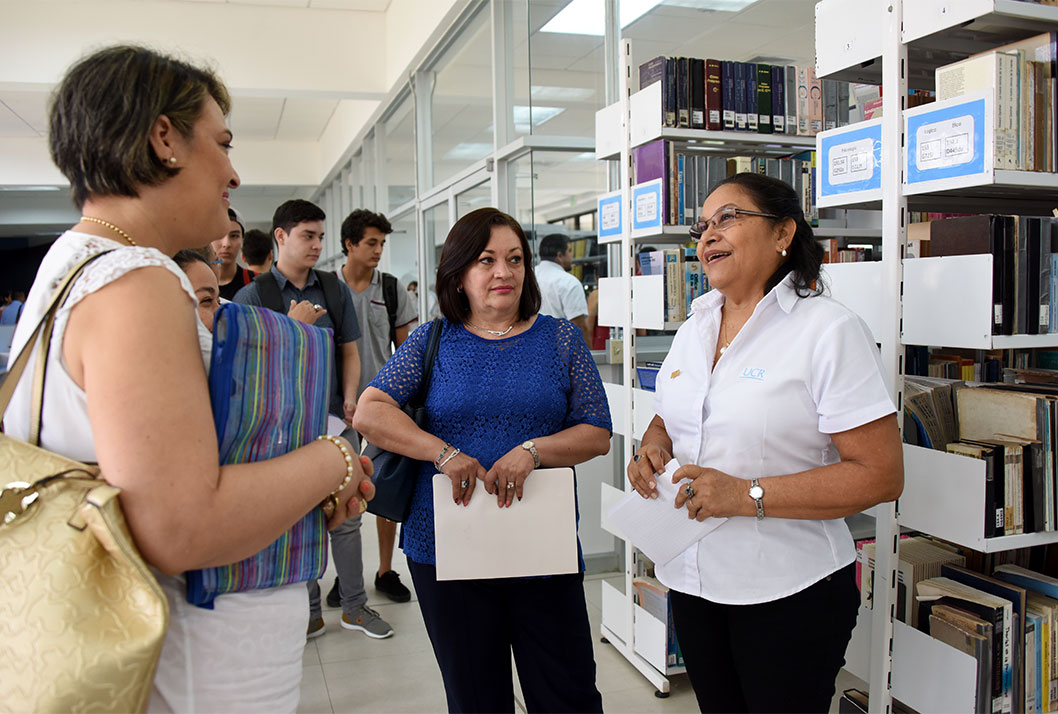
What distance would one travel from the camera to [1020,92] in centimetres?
186

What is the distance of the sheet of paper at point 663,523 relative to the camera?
1.67 metres

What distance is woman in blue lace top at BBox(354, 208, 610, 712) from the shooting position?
1.84 metres

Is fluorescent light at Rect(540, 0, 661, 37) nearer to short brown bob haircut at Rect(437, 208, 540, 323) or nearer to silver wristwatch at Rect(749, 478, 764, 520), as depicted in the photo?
short brown bob haircut at Rect(437, 208, 540, 323)

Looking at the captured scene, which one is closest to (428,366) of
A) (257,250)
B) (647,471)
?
(647,471)

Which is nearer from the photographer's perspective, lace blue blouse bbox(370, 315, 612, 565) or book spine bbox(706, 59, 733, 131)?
lace blue blouse bbox(370, 315, 612, 565)

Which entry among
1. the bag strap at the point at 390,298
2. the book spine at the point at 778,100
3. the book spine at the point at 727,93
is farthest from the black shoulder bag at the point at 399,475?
the bag strap at the point at 390,298

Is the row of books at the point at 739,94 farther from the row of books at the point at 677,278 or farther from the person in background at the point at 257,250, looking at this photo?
the person in background at the point at 257,250

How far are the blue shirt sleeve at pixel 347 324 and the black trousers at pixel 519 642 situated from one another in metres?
1.87

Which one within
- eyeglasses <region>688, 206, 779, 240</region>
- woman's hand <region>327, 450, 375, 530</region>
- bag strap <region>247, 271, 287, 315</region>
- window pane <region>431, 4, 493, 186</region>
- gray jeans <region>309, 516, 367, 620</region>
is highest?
window pane <region>431, 4, 493, 186</region>

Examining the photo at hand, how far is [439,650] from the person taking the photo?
188 centimetres

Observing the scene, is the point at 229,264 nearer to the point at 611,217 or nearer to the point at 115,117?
the point at 611,217

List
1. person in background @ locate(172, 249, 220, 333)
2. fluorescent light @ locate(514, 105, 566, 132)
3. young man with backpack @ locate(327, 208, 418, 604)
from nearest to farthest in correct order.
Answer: person in background @ locate(172, 249, 220, 333)
young man with backpack @ locate(327, 208, 418, 604)
fluorescent light @ locate(514, 105, 566, 132)

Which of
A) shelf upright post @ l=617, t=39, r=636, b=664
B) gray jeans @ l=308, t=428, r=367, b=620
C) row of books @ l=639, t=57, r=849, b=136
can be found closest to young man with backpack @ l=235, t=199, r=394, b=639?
gray jeans @ l=308, t=428, r=367, b=620

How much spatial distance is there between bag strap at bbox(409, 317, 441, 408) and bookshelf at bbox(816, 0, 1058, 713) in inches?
45.5
